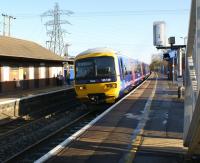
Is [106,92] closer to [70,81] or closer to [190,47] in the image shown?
[190,47]

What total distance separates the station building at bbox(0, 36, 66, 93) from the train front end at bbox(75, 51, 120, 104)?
26.0ft

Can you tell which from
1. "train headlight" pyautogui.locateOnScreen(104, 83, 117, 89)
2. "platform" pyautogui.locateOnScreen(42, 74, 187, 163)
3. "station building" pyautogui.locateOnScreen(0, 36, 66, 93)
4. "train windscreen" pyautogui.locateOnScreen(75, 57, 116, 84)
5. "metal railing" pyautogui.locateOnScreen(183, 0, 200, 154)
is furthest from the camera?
"station building" pyautogui.locateOnScreen(0, 36, 66, 93)

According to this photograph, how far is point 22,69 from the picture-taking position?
3366 cm

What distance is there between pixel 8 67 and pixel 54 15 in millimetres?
27244

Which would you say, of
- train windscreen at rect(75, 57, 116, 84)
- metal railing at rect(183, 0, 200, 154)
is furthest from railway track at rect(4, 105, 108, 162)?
metal railing at rect(183, 0, 200, 154)

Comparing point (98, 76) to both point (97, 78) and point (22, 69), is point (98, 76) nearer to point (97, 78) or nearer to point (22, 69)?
point (97, 78)

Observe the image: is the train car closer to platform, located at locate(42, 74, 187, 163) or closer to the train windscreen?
the train windscreen

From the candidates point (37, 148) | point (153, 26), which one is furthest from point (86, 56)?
point (153, 26)

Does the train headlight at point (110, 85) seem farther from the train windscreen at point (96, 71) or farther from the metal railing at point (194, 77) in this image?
the metal railing at point (194, 77)

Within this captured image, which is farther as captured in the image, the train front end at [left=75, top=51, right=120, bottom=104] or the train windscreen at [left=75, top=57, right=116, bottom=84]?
the train windscreen at [left=75, top=57, right=116, bottom=84]

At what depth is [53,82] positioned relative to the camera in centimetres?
4206

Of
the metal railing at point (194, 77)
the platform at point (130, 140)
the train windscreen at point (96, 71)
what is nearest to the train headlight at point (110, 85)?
the train windscreen at point (96, 71)

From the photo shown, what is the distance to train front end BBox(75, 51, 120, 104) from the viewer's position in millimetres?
19406

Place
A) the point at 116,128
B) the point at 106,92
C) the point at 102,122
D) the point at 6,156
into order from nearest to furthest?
the point at 6,156, the point at 116,128, the point at 102,122, the point at 106,92
